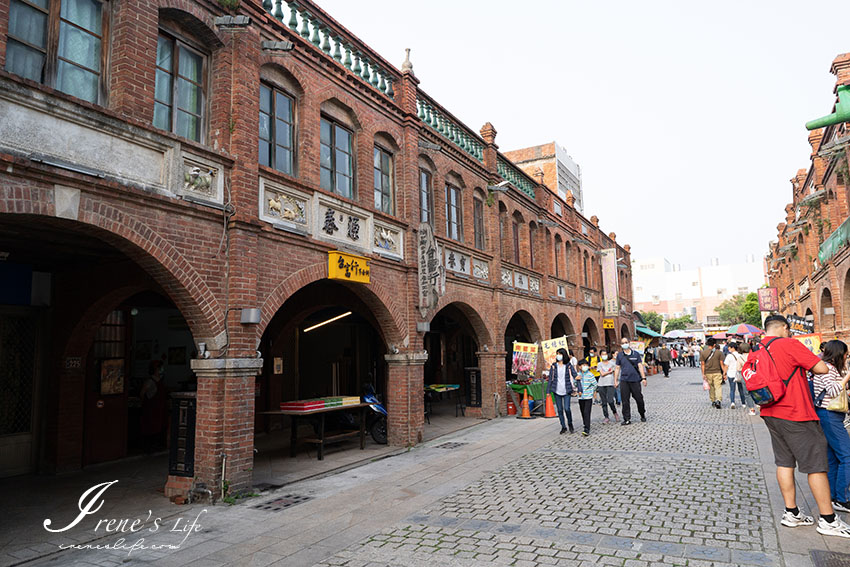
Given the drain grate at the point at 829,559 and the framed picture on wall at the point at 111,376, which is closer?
the drain grate at the point at 829,559

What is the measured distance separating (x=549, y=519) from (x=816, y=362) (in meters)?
3.10

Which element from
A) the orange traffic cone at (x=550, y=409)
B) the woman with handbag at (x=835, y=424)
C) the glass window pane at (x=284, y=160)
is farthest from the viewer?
the orange traffic cone at (x=550, y=409)

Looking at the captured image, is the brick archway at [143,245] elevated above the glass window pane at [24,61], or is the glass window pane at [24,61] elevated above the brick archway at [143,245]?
the glass window pane at [24,61]

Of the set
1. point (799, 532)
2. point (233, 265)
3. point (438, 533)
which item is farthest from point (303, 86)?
point (799, 532)

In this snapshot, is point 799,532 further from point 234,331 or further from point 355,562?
point 234,331

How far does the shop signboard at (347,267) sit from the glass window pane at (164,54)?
365 centimetres

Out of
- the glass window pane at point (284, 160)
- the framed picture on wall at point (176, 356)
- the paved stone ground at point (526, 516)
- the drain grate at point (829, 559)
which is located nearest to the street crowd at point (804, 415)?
the paved stone ground at point (526, 516)

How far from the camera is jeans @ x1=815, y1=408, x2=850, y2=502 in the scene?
5.62m

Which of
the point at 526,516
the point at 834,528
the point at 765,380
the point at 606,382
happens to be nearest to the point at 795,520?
the point at 834,528

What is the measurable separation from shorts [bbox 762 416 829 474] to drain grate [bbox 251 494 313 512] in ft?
18.1

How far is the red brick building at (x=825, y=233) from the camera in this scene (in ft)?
59.2

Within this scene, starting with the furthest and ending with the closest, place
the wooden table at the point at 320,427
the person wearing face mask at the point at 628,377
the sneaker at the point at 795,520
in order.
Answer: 1. the person wearing face mask at the point at 628,377
2. the wooden table at the point at 320,427
3. the sneaker at the point at 795,520

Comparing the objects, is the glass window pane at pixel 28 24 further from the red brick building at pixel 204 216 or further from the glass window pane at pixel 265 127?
the glass window pane at pixel 265 127

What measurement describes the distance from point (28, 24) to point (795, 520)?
31.2 ft
